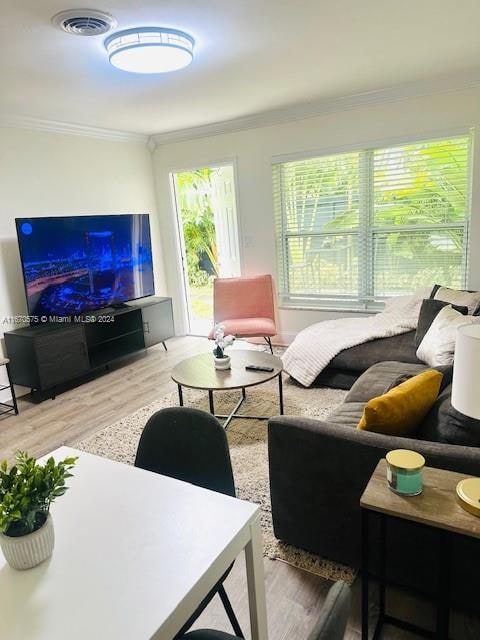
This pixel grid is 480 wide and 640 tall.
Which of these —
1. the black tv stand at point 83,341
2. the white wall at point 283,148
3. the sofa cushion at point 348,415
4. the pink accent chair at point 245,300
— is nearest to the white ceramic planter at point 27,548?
the sofa cushion at point 348,415

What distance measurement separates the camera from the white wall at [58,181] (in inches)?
155

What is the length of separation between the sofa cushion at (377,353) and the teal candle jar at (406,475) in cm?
209

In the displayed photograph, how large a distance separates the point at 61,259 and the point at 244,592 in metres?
3.33

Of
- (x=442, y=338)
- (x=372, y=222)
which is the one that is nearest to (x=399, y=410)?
(x=442, y=338)

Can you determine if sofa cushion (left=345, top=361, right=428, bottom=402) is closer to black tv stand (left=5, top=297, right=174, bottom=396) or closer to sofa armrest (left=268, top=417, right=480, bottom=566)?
sofa armrest (left=268, top=417, right=480, bottom=566)

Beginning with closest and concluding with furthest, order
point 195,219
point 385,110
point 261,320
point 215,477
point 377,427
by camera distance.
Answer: point 215,477
point 377,427
point 385,110
point 261,320
point 195,219

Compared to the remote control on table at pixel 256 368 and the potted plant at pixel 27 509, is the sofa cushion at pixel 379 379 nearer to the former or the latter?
the remote control on table at pixel 256 368

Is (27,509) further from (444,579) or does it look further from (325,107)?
(325,107)

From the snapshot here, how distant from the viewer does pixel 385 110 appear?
4.11 meters

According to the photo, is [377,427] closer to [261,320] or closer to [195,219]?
[261,320]

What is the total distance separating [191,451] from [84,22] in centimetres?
215

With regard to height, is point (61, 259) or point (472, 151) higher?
point (472, 151)

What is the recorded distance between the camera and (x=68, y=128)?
4.36 metres

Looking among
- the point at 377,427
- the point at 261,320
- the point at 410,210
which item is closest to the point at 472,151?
the point at 410,210
